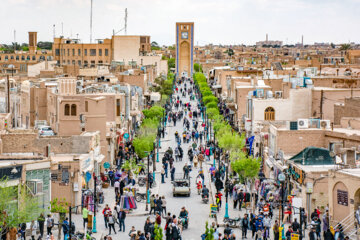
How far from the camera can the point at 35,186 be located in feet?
75.5

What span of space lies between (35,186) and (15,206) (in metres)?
2.02

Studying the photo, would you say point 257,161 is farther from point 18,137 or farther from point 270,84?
point 270,84

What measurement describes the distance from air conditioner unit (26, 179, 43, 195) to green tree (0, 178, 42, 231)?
0.33 meters

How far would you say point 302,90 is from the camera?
41500 millimetres

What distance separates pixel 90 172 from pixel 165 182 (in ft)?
18.8

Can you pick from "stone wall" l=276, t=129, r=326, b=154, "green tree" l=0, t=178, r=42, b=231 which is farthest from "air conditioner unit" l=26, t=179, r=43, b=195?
"stone wall" l=276, t=129, r=326, b=154

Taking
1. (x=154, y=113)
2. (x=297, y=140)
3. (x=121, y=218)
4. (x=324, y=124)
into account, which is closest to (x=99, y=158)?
(x=121, y=218)

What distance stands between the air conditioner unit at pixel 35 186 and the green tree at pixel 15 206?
333 millimetres

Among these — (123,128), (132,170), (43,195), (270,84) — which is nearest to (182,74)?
(270,84)

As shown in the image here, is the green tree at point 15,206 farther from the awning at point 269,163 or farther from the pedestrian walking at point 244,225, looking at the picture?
the awning at point 269,163

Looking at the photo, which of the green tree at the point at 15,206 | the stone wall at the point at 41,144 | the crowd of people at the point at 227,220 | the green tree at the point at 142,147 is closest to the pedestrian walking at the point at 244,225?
the crowd of people at the point at 227,220

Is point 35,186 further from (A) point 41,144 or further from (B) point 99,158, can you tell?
(B) point 99,158

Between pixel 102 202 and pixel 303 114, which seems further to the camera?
pixel 303 114

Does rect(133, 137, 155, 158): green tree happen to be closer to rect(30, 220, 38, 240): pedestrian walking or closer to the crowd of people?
the crowd of people
